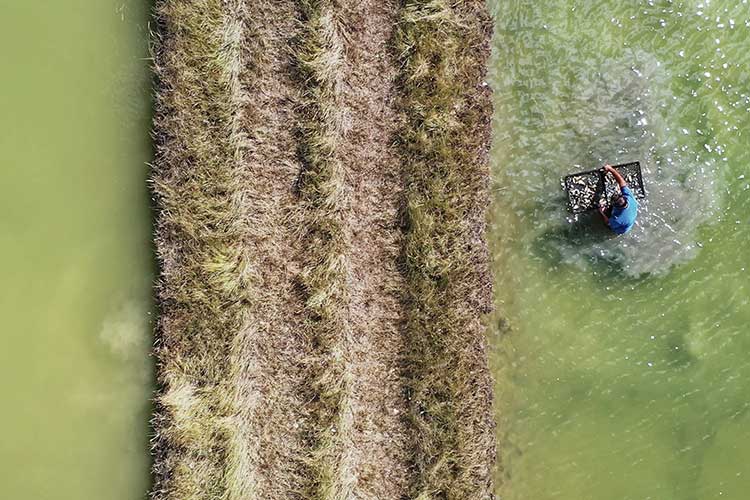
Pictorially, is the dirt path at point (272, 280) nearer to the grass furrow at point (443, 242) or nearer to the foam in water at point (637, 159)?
the grass furrow at point (443, 242)

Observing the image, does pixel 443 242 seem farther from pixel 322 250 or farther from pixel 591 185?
pixel 591 185

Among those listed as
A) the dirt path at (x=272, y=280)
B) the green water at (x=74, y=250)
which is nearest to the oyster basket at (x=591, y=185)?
the dirt path at (x=272, y=280)

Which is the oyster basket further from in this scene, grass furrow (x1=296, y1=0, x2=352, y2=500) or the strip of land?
grass furrow (x1=296, y1=0, x2=352, y2=500)

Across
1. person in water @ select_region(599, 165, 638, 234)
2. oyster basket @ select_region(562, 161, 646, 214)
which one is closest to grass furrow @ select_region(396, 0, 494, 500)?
oyster basket @ select_region(562, 161, 646, 214)

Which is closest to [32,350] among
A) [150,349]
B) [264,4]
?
[150,349]

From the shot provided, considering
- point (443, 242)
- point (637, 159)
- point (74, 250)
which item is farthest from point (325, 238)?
point (637, 159)

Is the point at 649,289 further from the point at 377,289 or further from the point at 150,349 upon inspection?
the point at 150,349
